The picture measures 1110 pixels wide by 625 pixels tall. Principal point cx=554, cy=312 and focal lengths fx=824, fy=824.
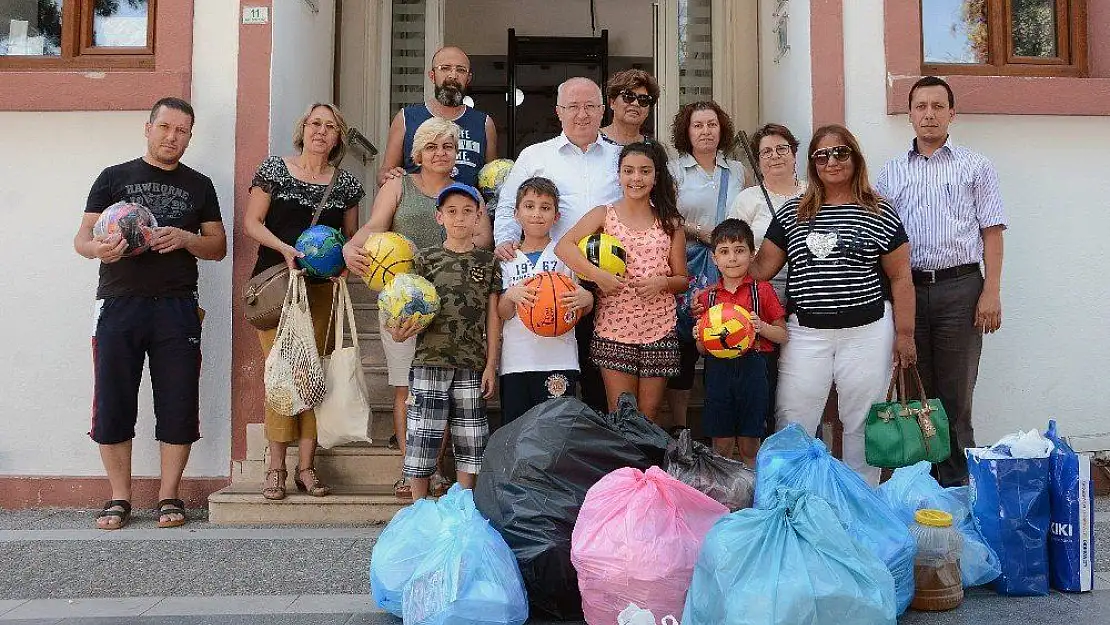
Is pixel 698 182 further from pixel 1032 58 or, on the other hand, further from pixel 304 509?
pixel 304 509

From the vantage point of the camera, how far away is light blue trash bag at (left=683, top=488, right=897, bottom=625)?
2387mm

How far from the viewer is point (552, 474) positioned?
3.04 metres

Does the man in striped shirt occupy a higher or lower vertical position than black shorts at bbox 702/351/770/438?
higher

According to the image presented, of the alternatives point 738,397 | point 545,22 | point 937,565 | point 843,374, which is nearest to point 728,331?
point 738,397

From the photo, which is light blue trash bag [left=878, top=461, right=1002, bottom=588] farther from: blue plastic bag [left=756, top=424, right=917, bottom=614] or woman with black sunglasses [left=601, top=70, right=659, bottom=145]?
woman with black sunglasses [left=601, top=70, right=659, bottom=145]

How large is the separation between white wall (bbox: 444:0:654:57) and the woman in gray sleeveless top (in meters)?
5.24

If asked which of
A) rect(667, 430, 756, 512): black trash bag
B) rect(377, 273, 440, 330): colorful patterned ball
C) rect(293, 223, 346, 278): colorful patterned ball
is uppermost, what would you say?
rect(293, 223, 346, 278): colorful patterned ball

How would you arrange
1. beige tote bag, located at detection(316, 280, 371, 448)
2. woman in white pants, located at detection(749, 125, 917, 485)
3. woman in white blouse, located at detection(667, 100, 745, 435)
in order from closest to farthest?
woman in white pants, located at detection(749, 125, 917, 485), beige tote bag, located at detection(316, 280, 371, 448), woman in white blouse, located at detection(667, 100, 745, 435)

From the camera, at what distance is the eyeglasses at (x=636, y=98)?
4285mm

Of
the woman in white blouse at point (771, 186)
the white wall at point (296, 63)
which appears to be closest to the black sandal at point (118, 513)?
the white wall at point (296, 63)

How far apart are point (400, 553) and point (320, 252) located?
1.71 m

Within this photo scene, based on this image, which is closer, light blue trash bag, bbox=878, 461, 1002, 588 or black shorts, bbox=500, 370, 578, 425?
light blue trash bag, bbox=878, 461, 1002, 588

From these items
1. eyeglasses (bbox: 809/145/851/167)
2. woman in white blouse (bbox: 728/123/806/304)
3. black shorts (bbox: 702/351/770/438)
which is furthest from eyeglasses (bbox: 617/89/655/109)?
black shorts (bbox: 702/351/770/438)

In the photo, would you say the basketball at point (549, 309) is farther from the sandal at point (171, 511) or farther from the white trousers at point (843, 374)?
the sandal at point (171, 511)
